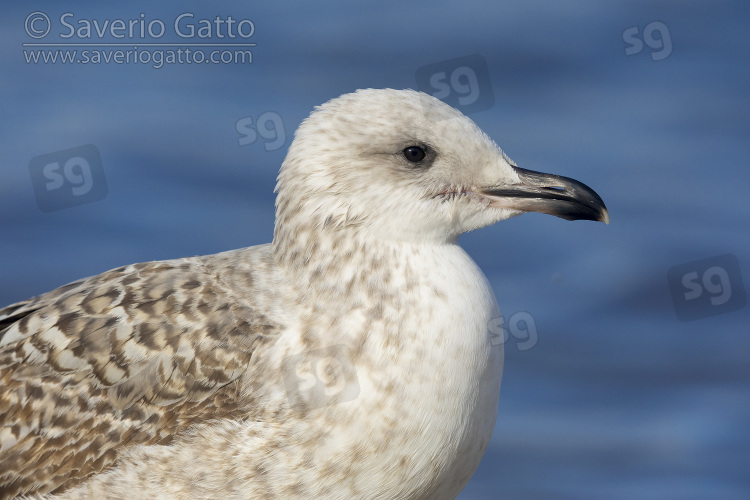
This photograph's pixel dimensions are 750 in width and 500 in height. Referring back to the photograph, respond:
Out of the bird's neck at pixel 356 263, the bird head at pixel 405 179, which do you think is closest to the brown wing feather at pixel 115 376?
the bird's neck at pixel 356 263

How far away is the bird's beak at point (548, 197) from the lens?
4512 millimetres

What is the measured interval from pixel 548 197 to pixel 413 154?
0.50 m

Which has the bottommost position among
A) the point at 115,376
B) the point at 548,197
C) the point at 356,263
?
the point at 115,376

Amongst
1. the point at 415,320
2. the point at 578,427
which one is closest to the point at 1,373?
the point at 415,320

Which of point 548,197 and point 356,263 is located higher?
point 548,197

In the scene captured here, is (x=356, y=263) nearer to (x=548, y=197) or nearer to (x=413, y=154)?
(x=413, y=154)

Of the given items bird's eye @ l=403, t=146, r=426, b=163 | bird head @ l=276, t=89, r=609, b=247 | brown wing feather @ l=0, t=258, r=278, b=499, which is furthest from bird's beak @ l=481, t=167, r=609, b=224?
brown wing feather @ l=0, t=258, r=278, b=499

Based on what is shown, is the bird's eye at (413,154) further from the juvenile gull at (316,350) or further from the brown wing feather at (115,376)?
the brown wing feather at (115,376)

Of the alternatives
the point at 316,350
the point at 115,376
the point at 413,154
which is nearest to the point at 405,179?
the point at 413,154

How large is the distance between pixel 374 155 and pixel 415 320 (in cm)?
60

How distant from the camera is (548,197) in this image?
4.53 metres

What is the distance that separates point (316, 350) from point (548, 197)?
99 cm

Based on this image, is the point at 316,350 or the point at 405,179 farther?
the point at 405,179

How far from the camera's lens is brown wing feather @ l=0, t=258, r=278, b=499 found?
4.40m
